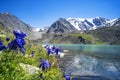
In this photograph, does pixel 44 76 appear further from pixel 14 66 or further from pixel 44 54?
pixel 44 54

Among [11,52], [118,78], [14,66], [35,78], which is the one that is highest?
[11,52]

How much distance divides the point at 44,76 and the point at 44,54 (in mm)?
10434

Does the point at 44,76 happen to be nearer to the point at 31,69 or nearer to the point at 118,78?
the point at 31,69

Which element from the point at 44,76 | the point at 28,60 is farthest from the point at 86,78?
the point at 44,76

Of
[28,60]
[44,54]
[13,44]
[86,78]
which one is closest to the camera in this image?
[13,44]

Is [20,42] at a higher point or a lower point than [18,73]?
higher

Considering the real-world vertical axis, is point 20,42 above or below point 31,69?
above

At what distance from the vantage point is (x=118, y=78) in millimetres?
26219

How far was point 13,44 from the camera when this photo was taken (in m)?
6.84

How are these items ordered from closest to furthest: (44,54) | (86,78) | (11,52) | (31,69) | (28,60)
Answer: (11,52), (31,69), (28,60), (44,54), (86,78)

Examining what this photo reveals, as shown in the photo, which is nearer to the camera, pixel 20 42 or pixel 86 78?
pixel 20 42

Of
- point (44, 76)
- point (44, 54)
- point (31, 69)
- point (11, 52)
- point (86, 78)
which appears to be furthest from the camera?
point (86, 78)

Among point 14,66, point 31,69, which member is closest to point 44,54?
point 31,69

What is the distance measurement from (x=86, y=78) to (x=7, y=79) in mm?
19889
